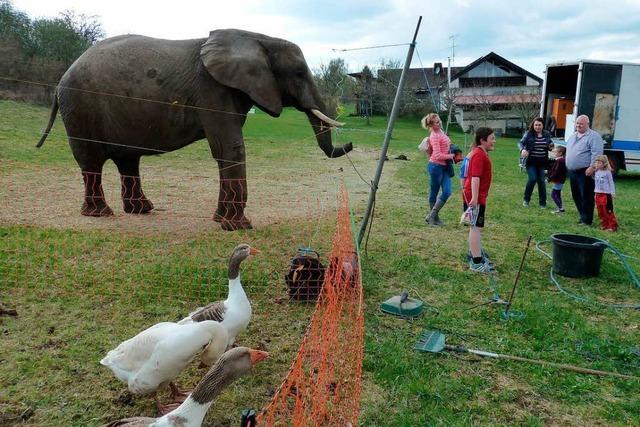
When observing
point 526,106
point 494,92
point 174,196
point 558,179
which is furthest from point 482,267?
point 494,92

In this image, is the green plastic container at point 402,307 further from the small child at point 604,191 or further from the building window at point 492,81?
the building window at point 492,81

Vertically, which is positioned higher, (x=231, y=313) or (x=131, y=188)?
(x=131, y=188)

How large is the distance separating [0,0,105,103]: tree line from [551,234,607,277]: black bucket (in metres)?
18.2

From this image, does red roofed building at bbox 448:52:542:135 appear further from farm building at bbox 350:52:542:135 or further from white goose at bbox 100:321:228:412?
white goose at bbox 100:321:228:412

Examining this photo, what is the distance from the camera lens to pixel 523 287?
529cm

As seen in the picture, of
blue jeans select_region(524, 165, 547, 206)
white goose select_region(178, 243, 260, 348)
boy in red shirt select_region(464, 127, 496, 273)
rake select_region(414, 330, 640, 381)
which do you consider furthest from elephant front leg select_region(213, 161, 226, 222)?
blue jeans select_region(524, 165, 547, 206)

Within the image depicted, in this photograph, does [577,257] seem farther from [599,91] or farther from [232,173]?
[599,91]

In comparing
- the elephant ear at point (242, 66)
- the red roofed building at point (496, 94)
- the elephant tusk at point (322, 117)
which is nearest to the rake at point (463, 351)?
the elephant tusk at point (322, 117)

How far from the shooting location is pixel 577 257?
550cm

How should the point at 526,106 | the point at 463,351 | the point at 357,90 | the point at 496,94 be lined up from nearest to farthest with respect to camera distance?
the point at 463,351 → the point at 357,90 → the point at 526,106 → the point at 496,94

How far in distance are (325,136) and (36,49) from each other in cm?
2351

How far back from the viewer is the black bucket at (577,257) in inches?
215

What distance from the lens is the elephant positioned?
6582mm

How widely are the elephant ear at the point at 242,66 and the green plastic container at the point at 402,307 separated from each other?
339 centimetres
